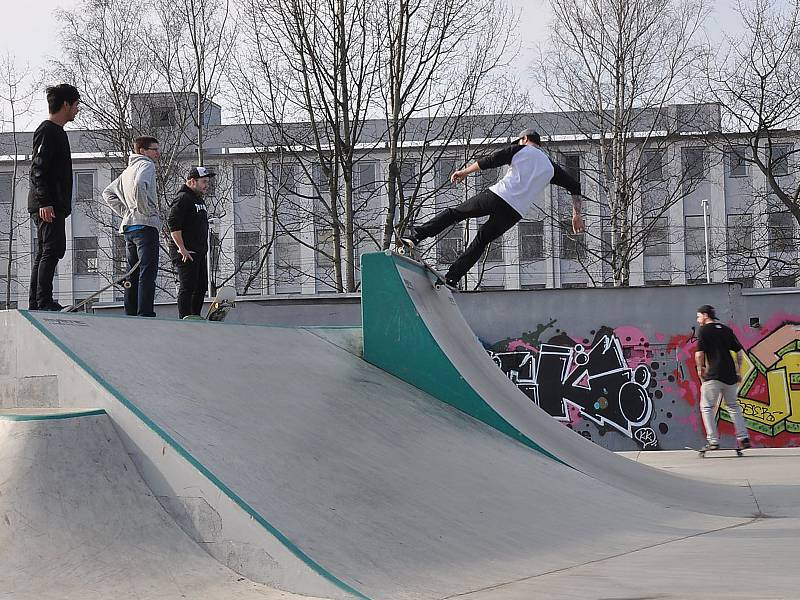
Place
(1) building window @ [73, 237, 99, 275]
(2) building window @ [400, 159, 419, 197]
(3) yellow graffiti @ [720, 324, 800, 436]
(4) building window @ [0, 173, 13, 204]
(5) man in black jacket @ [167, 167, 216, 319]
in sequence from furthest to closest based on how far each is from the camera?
(4) building window @ [0, 173, 13, 204] < (1) building window @ [73, 237, 99, 275] < (2) building window @ [400, 159, 419, 197] < (3) yellow graffiti @ [720, 324, 800, 436] < (5) man in black jacket @ [167, 167, 216, 319]

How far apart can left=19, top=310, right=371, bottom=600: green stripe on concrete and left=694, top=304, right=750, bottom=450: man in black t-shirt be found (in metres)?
8.76

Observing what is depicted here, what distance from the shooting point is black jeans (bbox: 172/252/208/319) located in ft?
27.1

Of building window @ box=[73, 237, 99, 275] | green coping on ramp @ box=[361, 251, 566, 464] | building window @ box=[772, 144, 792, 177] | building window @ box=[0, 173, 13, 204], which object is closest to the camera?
green coping on ramp @ box=[361, 251, 566, 464]

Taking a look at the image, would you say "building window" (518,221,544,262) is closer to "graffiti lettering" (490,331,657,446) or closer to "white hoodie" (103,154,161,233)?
"graffiti lettering" (490,331,657,446)

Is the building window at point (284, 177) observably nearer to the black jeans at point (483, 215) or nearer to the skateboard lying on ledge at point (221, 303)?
the skateboard lying on ledge at point (221, 303)

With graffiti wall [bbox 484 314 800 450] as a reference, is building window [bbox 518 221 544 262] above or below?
above

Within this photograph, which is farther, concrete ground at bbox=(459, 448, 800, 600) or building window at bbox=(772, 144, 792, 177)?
building window at bbox=(772, 144, 792, 177)

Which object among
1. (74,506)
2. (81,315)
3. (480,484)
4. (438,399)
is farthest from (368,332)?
(74,506)

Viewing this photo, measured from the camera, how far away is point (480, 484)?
5.41 meters

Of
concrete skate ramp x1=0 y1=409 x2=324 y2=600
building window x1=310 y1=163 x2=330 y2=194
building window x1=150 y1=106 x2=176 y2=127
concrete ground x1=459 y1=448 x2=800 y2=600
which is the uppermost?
building window x1=150 y1=106 x2=176 y2=127

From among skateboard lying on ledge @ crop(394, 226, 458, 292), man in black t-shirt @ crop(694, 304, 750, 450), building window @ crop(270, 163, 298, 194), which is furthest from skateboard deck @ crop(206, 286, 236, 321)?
building window @ crop(270, 163, 298, 194)

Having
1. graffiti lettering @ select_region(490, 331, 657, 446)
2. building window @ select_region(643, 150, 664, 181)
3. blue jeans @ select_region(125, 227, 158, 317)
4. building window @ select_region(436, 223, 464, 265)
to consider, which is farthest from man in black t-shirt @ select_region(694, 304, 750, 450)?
building window @ select_region(436, 223, 464, 265)

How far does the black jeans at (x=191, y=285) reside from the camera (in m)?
8.25

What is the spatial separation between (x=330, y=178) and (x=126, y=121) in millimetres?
8501
